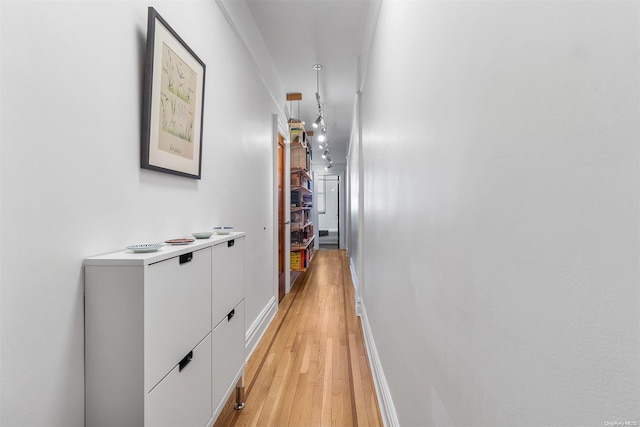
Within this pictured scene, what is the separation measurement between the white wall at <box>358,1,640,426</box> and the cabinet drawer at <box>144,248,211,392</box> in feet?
2.85

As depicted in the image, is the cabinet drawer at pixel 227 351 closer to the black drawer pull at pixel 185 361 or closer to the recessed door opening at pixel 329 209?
the black drawer pull at pixel 185 361

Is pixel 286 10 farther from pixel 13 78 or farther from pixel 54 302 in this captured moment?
pixel 54 302

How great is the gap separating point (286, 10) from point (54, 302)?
2597 millimetres

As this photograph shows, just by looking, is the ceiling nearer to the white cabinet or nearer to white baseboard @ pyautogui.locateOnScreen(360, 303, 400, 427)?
the white cabinet

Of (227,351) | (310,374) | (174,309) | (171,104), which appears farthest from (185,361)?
(310,374)

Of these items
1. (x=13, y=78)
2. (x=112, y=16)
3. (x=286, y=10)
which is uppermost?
(x=286, y=10)

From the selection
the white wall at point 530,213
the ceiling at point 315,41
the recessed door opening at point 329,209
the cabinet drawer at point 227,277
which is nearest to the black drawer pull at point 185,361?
the cabinet drawer at point 227,277

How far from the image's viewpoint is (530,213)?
0.45 meters

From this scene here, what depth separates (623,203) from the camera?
1.03ft

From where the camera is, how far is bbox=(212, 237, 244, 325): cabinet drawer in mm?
1421

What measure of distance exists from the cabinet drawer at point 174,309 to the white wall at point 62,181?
0.20 metres

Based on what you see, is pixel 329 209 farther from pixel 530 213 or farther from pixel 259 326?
pixel 530 213

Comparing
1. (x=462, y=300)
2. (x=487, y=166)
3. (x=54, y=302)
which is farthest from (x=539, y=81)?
(x=54, y=302)

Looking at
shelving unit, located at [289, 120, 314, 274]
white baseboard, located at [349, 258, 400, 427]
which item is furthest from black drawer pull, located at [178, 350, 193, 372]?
shelving unit, located at [289, 120, 314, 274]
